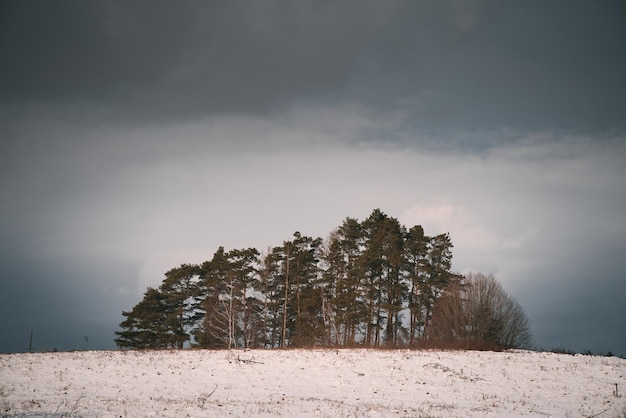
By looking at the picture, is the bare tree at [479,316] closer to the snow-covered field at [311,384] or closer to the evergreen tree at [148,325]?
the snow-covered field at [311,384]

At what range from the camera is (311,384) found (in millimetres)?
26266

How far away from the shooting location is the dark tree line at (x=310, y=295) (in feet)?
154

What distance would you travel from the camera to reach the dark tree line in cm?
4688

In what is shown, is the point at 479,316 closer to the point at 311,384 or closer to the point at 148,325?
the point at 311,384

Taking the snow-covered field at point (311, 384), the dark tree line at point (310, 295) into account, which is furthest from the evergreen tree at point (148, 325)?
the snow-covered field at point (311, 384)

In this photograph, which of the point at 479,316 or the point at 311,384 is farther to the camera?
the point at 479,316

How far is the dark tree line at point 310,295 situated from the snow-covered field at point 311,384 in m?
11.6

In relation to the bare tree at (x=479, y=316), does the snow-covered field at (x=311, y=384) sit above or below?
below

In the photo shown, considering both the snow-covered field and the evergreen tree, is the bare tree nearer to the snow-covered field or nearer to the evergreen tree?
the snow-covered field

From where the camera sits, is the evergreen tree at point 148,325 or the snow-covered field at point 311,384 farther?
the evergreen tree at point 148,325

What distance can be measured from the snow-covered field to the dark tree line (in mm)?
11571

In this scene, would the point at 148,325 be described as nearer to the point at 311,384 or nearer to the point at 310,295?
the point at 310,295

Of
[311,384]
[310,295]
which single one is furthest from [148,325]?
[311,384]

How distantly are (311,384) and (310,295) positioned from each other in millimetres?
24677
